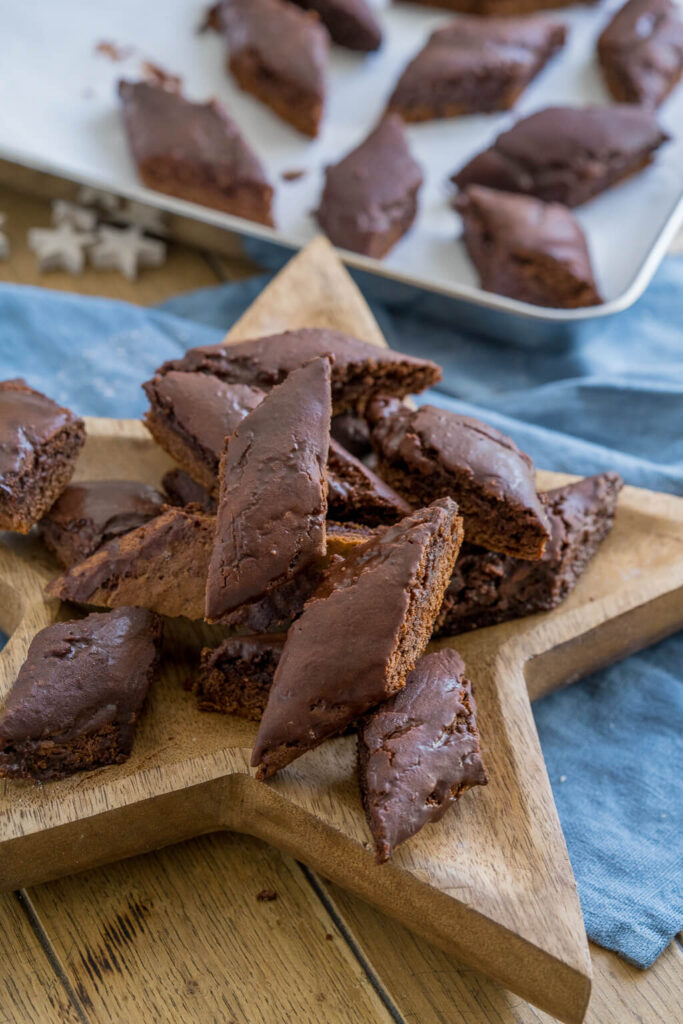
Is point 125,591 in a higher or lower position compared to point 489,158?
lower

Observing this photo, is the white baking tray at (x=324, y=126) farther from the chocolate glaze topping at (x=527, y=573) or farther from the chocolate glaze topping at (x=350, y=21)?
the chocolate glaze topping at (x=527, y=573)

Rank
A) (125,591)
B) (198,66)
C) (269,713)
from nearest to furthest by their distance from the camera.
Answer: (269,713), (125,591), (198,66)

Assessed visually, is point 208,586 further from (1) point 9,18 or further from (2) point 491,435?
(1) point 9,18

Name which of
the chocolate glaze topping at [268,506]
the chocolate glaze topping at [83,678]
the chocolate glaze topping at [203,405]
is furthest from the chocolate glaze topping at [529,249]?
the chocolate glaze topping at [83,678]

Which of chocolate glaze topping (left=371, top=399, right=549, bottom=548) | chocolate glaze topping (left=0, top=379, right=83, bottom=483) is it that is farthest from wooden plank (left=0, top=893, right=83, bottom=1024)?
chocolate glaze topping (left=371, top=399, right=549, bottom=548)

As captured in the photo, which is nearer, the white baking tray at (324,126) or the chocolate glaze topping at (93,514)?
the chocolate glaze topping at (93,514)

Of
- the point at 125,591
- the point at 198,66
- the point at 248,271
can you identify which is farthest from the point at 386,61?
the point at 125,591

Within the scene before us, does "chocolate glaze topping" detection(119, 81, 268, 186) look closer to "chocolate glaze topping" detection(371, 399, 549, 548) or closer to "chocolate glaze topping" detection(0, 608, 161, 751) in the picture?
"chocolate glaze topping" detection(371, 399, 549, 548)
